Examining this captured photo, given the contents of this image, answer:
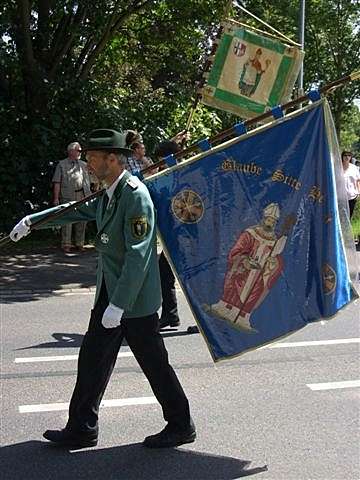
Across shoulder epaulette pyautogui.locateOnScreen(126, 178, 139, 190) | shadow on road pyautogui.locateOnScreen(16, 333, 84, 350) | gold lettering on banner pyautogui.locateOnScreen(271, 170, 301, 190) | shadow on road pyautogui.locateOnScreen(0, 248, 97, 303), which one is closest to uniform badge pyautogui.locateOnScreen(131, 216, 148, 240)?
shoulder epaulette pyautogui.locateOnScreen(126, 178, 139, 190)

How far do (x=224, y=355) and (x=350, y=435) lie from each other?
944 millimetres

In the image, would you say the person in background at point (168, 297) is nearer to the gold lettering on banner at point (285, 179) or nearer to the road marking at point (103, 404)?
the road marking at point (103, 404)

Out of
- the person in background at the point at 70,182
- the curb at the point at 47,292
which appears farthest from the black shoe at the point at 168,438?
the person in background at the point at 70,182

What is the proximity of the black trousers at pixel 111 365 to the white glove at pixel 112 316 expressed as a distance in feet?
0.76

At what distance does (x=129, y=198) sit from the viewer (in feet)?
12.1

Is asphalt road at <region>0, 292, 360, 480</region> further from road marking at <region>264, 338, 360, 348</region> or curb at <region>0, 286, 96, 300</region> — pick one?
curb at <region>0, 286, 96, 300</region>

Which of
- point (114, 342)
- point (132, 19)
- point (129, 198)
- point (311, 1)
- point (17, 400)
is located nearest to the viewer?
point (129, 198)

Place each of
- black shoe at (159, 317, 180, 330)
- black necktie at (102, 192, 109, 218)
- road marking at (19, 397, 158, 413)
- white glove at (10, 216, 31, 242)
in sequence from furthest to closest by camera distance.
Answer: black shoe at (159, 317, 180, 330) → road marking at (19, 397, 158, 413) → white glove at (10, 216, 31, 242) → black necktie at (102, 192, 109, 218)

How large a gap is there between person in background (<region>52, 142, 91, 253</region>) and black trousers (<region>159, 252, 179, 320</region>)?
15.9 feet

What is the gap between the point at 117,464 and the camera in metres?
3.83

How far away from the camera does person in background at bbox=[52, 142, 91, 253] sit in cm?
1152

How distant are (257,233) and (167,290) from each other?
2964mm

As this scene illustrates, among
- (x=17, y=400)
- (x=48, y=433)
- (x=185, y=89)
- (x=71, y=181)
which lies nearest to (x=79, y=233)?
(x=71, y=181)

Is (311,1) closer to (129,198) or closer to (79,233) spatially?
(79,233)
